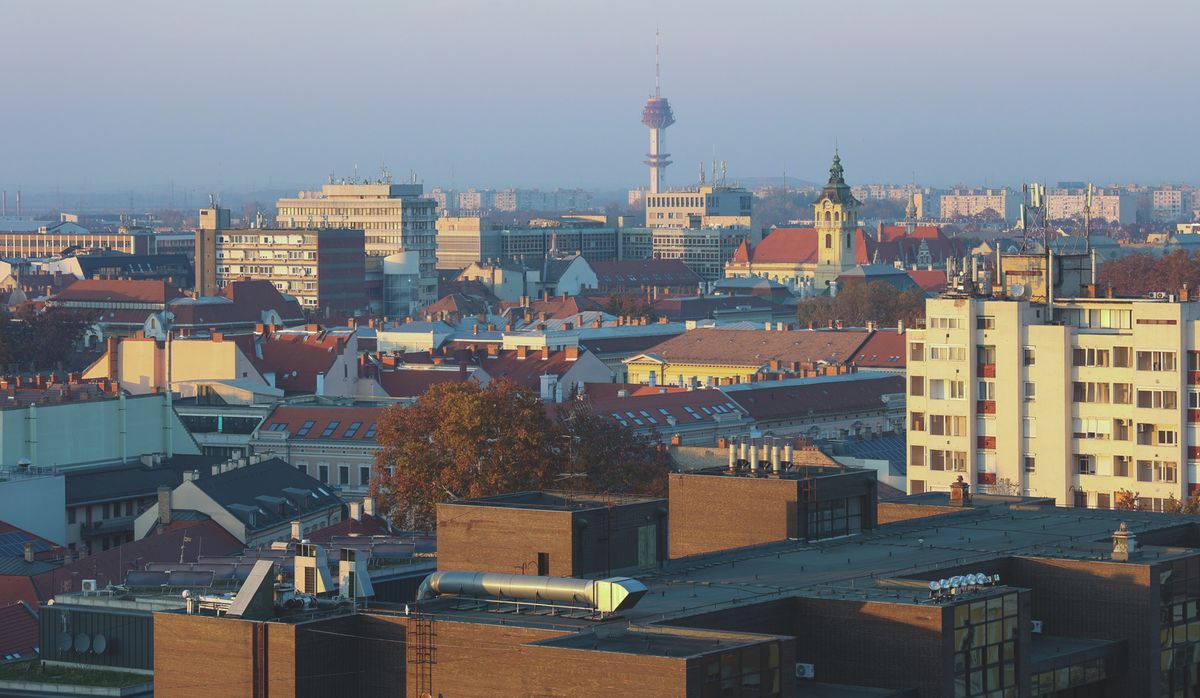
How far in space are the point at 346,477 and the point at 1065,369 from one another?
110 ft

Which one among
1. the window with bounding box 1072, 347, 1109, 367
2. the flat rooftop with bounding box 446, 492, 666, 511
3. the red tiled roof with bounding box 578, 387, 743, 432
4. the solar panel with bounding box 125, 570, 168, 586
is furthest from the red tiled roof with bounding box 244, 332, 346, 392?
the flat rooftop with bounding box 446, 492, 666, 511

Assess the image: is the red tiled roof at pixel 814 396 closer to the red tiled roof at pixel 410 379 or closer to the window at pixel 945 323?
the red tiled roof at pixel 410 379

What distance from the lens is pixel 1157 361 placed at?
80312mm

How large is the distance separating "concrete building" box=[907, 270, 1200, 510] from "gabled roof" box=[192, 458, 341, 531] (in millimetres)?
20090

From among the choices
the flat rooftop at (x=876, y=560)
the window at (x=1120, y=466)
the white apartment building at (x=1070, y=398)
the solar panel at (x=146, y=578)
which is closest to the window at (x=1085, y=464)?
the white apartment building at (x=1070, y=398)

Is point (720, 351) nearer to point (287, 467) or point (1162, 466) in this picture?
point (287, 467)

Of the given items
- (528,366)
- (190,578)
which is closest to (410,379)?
(528,366)

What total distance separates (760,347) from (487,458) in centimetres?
7022

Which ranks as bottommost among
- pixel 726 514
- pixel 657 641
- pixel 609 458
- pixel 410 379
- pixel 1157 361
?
pixel 410 379

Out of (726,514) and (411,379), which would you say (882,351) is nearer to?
(411,379)

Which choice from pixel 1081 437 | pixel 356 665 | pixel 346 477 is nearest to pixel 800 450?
pixel 1081 437

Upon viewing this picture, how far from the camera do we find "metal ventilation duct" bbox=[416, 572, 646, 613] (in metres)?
41.2

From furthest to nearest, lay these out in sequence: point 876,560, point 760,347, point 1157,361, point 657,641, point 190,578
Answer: point 760,347, point 1157,361, point 190,578, point 876,560, point 657,641

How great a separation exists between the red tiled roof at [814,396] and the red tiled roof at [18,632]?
60291 millimetres
